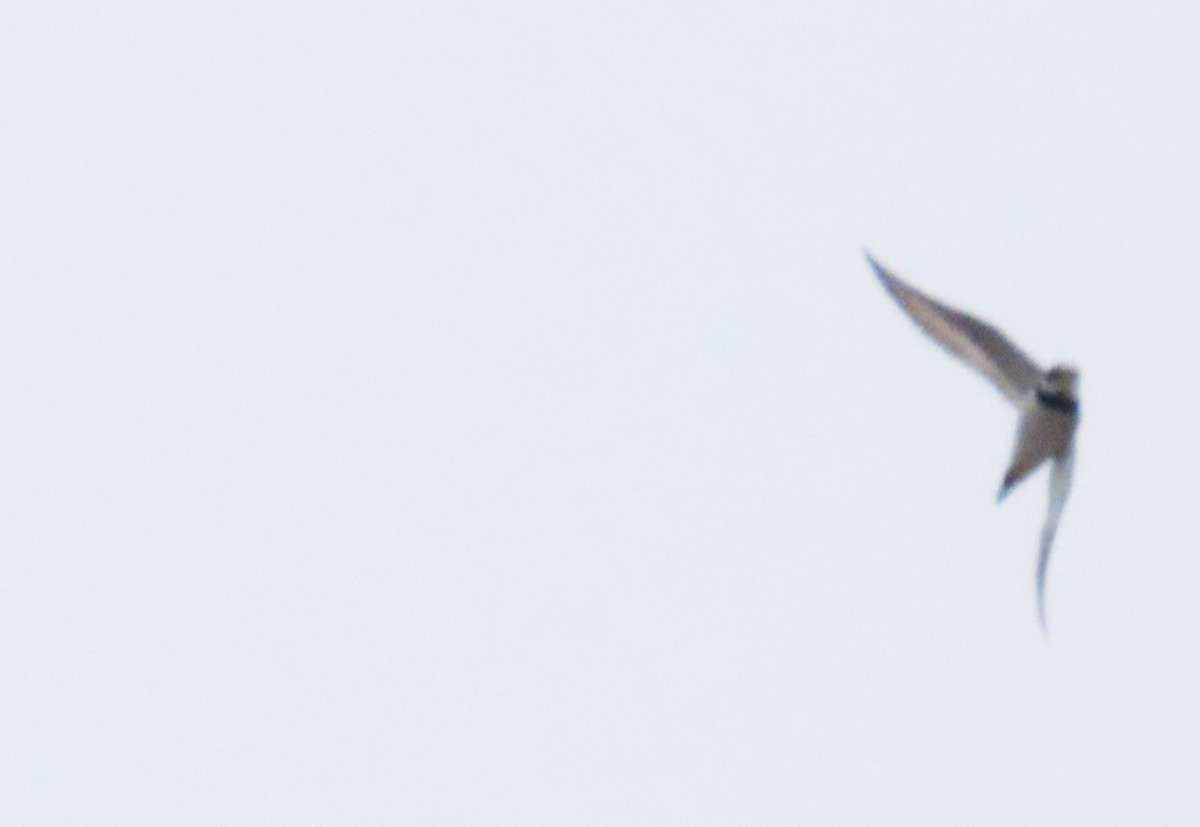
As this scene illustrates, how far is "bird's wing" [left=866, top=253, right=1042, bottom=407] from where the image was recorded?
14242 mm

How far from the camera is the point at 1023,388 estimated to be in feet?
47.0

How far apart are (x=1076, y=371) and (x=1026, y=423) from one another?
27cm

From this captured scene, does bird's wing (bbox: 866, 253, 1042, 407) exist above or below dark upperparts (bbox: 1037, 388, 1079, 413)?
above

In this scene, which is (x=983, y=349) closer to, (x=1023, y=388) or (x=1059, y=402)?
(x=1023, y=388)

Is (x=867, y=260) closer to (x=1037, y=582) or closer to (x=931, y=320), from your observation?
(x=931, y=320)

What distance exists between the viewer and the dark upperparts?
14.1 meters

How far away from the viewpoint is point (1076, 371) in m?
14.2

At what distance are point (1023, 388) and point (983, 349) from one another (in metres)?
0.20

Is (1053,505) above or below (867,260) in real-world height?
below

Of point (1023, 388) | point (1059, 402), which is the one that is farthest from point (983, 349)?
point (1059, 402)

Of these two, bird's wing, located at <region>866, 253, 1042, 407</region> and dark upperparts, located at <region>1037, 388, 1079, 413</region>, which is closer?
dark upperparts, located at <region>1037, 388, 1079, 413</region>

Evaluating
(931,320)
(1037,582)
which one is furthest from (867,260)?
(1037,582)

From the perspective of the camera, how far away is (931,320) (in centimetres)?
1437

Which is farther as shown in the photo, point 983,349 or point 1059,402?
point 983,349
